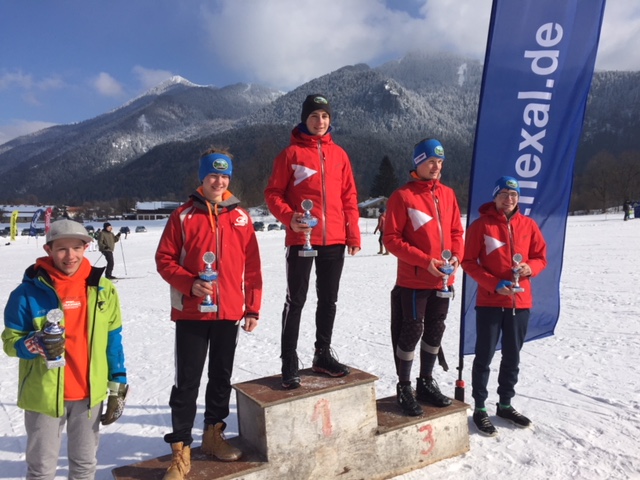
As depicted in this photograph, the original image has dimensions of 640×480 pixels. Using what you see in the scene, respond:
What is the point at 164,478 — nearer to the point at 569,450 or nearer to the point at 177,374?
the point at 177,374

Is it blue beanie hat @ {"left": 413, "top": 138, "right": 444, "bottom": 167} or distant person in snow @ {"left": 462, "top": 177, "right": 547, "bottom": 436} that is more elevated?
blue beanie hat @ {"left": 413, "top": 138, "right": 444, "bottom": 167}

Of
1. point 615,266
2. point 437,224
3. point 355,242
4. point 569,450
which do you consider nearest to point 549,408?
A: point 569,450

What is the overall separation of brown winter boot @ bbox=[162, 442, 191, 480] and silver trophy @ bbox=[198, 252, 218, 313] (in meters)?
0.88

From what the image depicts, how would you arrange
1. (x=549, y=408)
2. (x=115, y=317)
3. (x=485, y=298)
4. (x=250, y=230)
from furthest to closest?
(x=549, y=408) → (x=485, y=298) → (x=250, y=230) → (x=115, y=317)

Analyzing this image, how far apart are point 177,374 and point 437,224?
2146mm

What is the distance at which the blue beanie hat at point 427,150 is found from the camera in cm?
365

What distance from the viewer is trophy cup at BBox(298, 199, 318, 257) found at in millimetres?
3231

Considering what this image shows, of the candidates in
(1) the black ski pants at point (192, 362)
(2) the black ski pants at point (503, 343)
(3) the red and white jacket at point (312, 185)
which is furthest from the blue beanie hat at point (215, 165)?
(2) the black ski pants at point (503, 343)

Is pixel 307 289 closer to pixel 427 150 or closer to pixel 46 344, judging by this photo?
pixel 427 150

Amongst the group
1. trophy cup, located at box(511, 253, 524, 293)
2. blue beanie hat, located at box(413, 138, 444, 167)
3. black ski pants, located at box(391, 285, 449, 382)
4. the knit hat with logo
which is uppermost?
blue beanie hat, located at box(413, 138, 444, 167)

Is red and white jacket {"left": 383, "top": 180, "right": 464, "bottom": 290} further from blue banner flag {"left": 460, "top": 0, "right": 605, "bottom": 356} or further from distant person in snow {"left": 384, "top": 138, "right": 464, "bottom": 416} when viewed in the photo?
blue banner flag {"left": 460, "top": 0, "right": 605, "bottom": 356}

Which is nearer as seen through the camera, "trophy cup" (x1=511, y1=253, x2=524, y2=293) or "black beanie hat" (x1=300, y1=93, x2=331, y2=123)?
"black beanie hat" (x1=300, y1=93, x2=331, y2=123)

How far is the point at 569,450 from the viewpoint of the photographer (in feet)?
11.6

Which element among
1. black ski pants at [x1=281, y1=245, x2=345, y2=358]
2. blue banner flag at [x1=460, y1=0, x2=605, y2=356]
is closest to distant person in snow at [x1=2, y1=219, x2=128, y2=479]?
black ski pants at [x1=281, y1=245, x2=345, y2=358]
